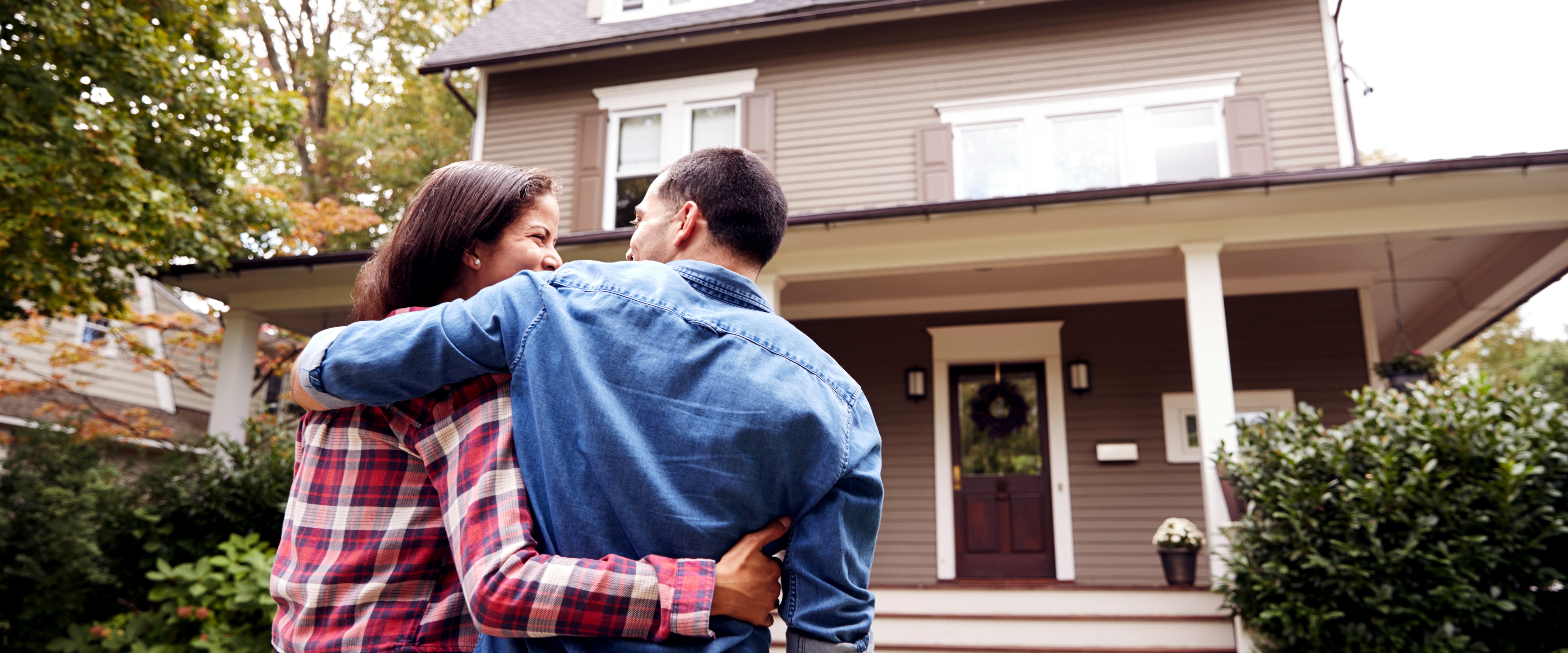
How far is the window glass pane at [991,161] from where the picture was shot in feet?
28.1

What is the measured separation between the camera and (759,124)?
9219 mm

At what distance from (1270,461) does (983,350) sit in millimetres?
3800

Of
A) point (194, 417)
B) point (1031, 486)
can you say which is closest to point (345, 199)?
point (194, 417)

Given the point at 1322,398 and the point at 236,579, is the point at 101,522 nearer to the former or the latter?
the point at 236,579

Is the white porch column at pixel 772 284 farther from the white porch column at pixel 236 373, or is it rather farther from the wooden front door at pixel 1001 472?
the white porch column at pixel 236 373

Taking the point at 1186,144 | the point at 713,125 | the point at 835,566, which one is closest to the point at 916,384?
the point at 1186,144

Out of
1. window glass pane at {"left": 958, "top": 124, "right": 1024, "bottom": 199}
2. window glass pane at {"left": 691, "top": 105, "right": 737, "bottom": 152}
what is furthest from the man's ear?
window glass pane at {"left": 691, "top": 105, "right": 737, "bottom": 152}

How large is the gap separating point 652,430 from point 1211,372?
19.4 ft

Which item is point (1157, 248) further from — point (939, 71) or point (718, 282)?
point (718, 282)

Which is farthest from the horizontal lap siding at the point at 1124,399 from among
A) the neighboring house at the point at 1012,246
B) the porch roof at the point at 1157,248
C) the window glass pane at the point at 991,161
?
the window glass pane at the point at 991,161

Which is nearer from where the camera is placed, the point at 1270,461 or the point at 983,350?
the point at 1270,461

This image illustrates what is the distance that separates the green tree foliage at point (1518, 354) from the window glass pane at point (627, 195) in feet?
62.2

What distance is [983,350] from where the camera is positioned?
8.82m

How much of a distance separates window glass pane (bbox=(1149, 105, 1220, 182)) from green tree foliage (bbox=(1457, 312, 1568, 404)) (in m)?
15.6
